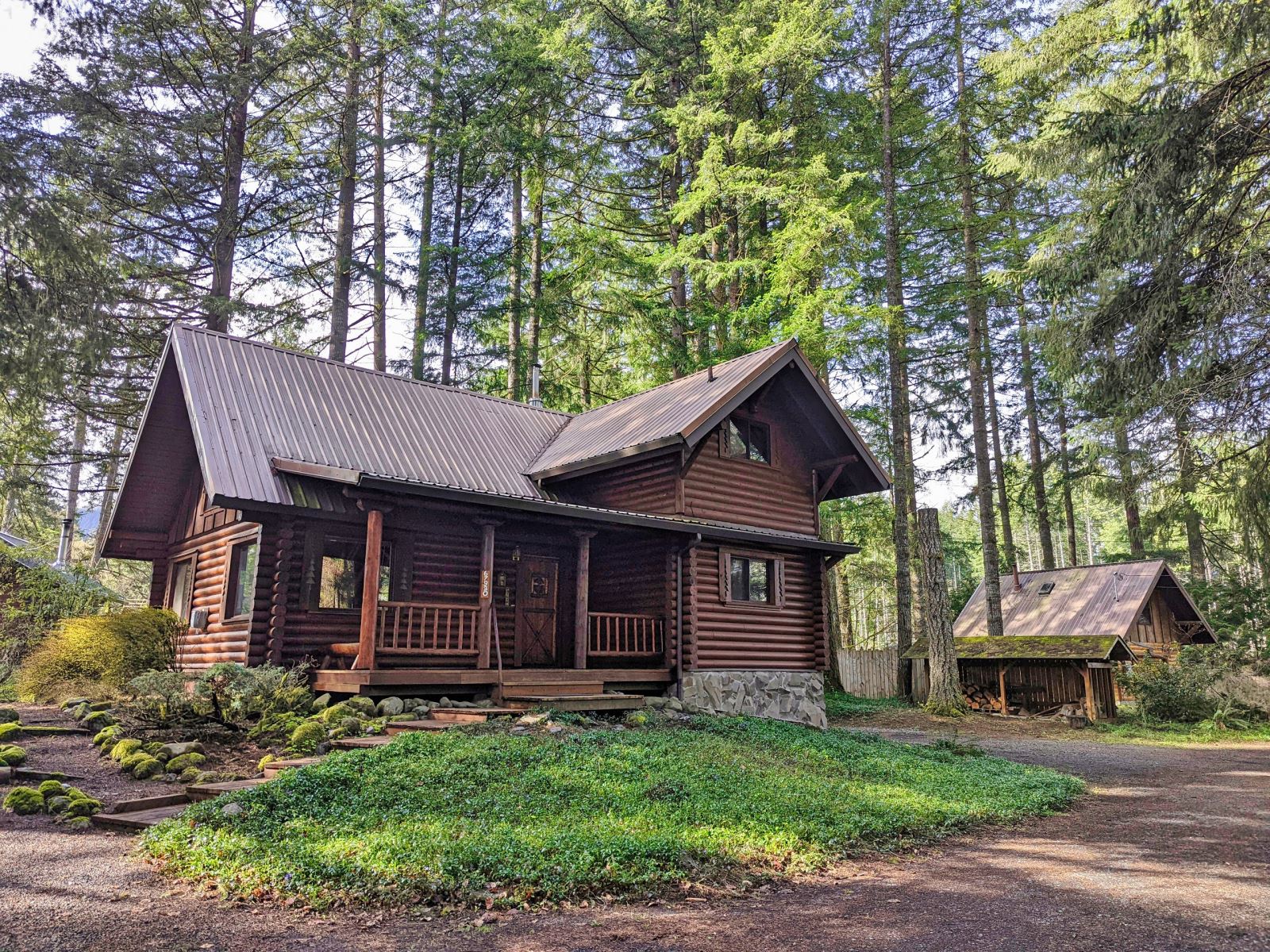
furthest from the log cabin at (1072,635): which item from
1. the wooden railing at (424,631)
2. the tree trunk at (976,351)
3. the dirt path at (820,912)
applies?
the dirt path at (820,912)


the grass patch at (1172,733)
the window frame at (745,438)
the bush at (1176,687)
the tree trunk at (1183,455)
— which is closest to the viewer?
the tree trunk at (1183,455)

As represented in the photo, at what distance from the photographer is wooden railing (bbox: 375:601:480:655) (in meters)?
12.3

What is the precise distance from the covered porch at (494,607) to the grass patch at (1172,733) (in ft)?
33.3

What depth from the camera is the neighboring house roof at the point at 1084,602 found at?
24.6 m

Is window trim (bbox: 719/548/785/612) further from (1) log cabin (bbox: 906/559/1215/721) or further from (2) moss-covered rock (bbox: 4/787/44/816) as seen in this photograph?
(2) moss-covered rock (bbox: 4/787/44/816)

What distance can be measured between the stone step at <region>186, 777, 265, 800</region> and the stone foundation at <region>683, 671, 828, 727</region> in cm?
887

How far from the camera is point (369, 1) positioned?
82.7 ft

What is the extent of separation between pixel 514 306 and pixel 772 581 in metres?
12.4

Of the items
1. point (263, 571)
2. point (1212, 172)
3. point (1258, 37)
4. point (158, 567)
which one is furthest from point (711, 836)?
point (158, 567)

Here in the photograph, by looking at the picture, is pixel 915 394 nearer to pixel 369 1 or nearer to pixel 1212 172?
pixel 1212 172

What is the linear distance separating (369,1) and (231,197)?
303 inches

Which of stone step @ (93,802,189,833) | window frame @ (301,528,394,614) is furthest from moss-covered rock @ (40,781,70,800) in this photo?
window frame @ (301,528,394,614)

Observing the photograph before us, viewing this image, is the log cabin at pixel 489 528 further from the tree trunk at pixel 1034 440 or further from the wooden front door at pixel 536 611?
the tree trunk at pixel 1034 440

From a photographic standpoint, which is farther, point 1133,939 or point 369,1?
point 369,1
